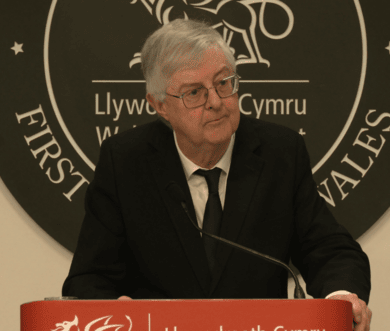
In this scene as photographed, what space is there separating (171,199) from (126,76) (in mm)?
Answer: 947

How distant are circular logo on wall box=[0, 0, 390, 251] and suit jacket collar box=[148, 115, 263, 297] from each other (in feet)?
2.13

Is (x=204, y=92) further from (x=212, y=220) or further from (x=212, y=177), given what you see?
(x=212, y=220)

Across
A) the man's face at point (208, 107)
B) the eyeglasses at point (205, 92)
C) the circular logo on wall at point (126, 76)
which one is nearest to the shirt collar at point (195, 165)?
the man's face at point (208, 107)

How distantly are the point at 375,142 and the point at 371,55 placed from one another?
41 centimetres

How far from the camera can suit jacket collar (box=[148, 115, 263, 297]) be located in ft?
5.49

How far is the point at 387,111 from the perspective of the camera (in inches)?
98.2

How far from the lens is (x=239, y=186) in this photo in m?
1.78

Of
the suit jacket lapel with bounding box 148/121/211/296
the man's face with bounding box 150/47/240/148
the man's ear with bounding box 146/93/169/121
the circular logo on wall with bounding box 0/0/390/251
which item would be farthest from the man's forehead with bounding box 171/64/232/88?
the circular logo on wall with bounding box 0/0/390/251

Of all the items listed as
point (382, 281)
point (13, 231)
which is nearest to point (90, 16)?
point (13, 231)

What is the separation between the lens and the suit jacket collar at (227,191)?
1673 millimetres

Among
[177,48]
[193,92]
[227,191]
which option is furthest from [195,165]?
[177,48]

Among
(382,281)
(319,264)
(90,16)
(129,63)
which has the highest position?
(90,16)

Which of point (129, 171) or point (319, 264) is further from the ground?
point (129, 171)

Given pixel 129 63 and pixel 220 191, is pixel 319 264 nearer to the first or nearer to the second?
pixel 220 191
